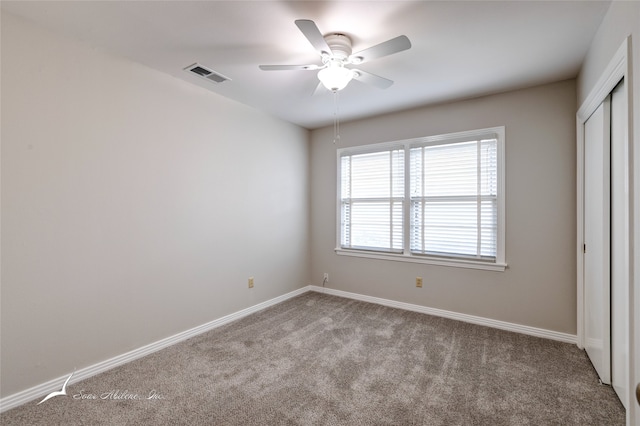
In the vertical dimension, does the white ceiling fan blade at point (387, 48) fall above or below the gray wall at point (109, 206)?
above

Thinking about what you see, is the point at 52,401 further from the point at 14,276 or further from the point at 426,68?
the point at 426,68

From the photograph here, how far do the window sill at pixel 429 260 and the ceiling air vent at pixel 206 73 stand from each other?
2.68 m

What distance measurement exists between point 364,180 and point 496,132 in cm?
167

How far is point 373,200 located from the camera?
404 cm

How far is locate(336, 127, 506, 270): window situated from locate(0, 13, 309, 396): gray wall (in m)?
1.47

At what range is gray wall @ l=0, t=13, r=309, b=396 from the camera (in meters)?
1.95

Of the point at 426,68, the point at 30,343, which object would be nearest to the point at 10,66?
the point at 30,343

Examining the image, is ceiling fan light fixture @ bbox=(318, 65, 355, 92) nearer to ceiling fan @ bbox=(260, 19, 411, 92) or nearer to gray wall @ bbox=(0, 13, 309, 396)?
ceiling fan @ bbox=(260, 19, 411, 92)

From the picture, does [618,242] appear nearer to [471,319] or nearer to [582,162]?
[582,162]

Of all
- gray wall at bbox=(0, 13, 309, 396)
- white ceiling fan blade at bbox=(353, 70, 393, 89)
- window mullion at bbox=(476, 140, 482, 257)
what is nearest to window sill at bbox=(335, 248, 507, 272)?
window mullion at bbox=(476, 140, 482, 257)

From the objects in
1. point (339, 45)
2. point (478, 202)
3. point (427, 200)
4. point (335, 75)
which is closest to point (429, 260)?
point (427, 200)

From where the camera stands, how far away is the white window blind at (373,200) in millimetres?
3854

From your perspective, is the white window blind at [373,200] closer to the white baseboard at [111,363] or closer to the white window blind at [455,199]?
the white window blind at [455,199]

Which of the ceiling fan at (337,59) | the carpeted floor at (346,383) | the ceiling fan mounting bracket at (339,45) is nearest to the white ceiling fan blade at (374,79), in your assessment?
the ceiling fan at (337,59)
